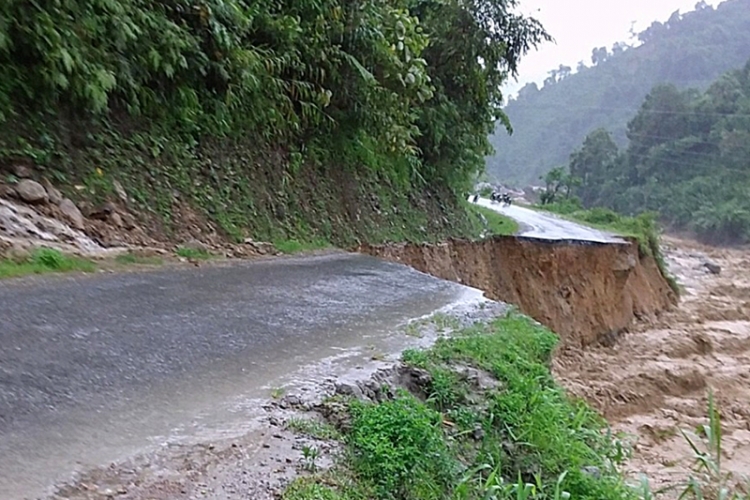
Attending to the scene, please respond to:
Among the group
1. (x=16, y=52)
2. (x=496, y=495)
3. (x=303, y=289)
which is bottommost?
(x=496, y=495)

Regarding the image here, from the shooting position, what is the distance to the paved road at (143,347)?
274cm

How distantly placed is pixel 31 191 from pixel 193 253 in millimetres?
1816

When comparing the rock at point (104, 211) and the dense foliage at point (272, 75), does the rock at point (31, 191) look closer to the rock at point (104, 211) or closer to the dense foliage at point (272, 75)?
the dense foliage at point (272, 75)

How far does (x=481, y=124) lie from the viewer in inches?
627

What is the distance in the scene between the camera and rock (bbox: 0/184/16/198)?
19.6ft

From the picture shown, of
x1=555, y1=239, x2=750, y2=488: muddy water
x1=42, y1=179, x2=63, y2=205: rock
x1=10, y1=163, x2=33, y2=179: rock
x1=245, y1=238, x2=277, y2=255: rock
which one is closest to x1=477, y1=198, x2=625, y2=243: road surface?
x1=555, y1=239, x2=750, y2=488: muddy water

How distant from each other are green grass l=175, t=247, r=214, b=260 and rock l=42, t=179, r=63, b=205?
4.29 feet

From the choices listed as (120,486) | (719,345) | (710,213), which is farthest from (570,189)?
(120,486)

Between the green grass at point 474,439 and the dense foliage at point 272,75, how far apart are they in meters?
4.75

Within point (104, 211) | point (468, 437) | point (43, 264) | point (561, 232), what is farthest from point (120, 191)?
point (561, 232)

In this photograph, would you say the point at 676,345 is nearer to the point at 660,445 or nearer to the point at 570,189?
the point at 660,445

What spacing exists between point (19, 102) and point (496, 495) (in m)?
5.94

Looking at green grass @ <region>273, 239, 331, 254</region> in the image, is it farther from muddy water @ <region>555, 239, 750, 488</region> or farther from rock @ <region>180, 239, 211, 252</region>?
muddy water @ <region>555, 239, 750, 488</region>

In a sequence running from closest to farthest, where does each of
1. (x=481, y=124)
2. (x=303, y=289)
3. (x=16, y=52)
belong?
1. (x=16, y=52)
2. (x=303, y=289)
3. (x=481, y=124)
